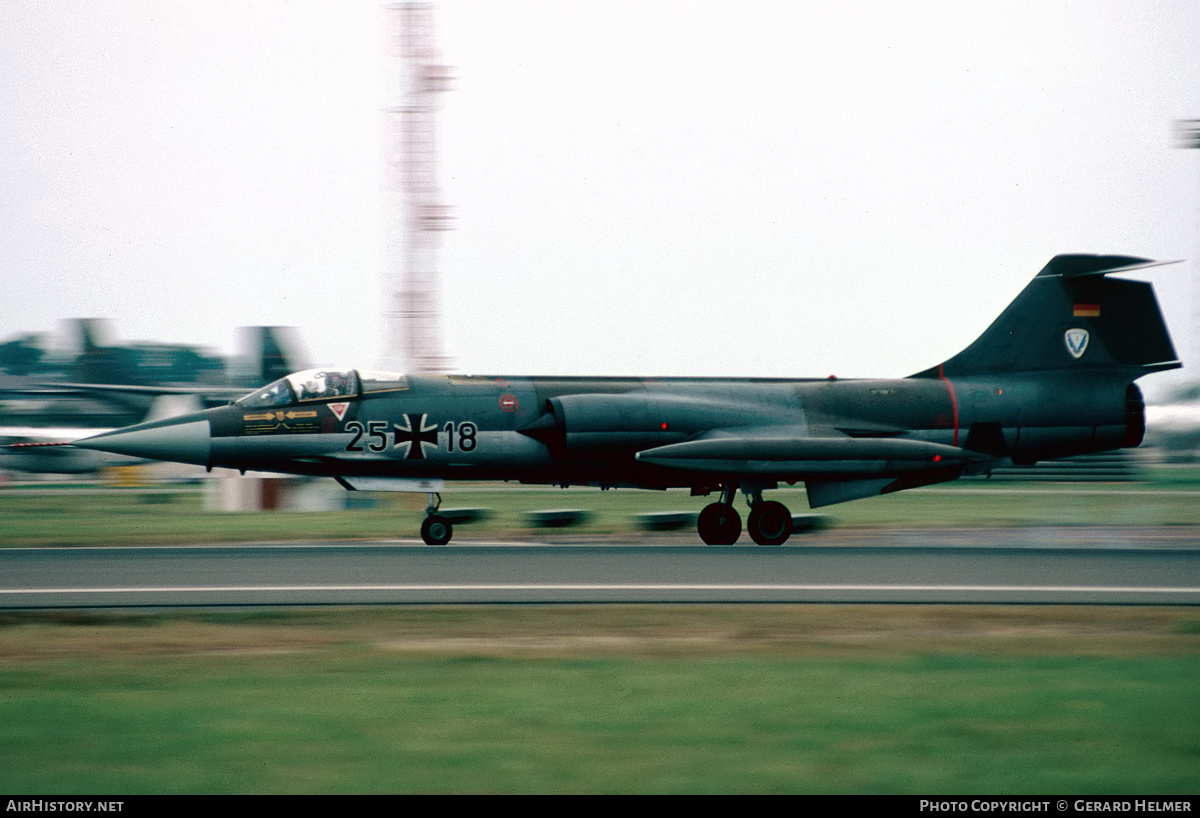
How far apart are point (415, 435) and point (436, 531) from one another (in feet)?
4.95

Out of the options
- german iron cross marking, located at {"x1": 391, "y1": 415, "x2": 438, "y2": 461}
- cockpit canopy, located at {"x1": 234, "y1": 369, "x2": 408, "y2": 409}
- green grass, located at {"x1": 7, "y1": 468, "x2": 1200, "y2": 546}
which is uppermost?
cockpit canopy, located at {"x1": 234, "y1": 369, "x2": 408, "y2": 409}

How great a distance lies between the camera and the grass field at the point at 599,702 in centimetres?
554

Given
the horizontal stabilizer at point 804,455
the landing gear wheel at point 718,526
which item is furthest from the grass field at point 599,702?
the landing gear wheel at point 718,526

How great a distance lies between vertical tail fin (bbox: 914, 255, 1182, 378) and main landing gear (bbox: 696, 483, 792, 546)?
472 centimetres

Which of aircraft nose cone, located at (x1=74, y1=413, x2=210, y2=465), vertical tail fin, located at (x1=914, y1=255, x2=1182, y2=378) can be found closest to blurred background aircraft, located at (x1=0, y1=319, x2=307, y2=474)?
aircraft nose cone, located at (x1=74, y1=413, x2=210, y2=465)

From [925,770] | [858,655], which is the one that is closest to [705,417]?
[858,655]

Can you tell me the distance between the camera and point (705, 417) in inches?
737

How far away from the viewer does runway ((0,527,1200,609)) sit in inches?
433

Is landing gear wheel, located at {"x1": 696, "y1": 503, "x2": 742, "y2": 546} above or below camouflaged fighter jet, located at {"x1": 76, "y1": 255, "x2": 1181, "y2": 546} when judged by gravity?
below

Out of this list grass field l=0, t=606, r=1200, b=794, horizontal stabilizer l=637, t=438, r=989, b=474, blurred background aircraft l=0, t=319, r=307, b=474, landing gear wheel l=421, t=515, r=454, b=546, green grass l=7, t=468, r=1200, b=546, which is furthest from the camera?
blurred background aircraft l=0, t=319, r=307, b=474

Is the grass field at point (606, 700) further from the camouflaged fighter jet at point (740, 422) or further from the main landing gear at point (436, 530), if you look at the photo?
the camouflaged fighter jet at point (740, 422)

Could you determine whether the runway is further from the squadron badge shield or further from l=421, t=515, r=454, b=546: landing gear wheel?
the squadron badge shield

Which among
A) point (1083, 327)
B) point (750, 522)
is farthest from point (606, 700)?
point (1083, 327)

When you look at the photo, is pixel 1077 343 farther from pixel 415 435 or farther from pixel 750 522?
pixel 415 435
